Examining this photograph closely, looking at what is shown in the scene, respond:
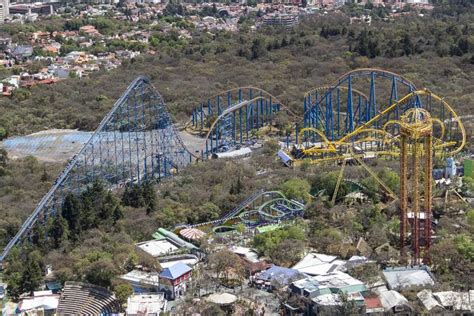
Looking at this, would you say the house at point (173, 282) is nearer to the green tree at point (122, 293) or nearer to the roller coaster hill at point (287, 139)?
the green tree at point (122, 293)

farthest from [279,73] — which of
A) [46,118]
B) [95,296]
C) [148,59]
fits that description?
[95,296]

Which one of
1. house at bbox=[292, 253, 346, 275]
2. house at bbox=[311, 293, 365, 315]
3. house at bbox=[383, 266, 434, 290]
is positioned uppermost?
house at bbox=[311, 293, 365, 315]

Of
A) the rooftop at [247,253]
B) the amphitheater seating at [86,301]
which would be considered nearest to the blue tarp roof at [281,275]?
the rooftop at [247,253]

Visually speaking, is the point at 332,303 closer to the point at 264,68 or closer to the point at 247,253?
the point at 247,253

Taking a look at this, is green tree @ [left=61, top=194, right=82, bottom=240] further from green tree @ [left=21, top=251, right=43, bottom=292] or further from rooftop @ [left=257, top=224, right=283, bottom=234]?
rooftop @ [left=257, top=224, right=283, bottom=234]

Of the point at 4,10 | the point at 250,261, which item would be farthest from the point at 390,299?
the point at 4,10

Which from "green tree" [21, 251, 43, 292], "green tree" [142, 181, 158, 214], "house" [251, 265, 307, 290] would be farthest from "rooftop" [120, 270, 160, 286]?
"green tree" [142, 181, 158, 214]
